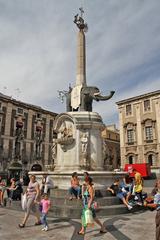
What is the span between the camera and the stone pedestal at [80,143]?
38.0 ft

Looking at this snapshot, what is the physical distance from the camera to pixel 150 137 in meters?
37.2

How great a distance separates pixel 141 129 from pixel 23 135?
2234 cm

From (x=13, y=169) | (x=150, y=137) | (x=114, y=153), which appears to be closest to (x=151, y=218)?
(x=150, y=137)

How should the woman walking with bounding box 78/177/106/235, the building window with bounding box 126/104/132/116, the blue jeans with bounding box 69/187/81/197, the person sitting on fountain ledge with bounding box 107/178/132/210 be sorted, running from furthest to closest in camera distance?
the building window with bounding box 126/104/132/116 → the person sitting on fountain ledge with bounding box 107/178/132/210 → the blue jeans with bounding box 69/187/81/197 → the woman walking with bounding box 78/177/106/235

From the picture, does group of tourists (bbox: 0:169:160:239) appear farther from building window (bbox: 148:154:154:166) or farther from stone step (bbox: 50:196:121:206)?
building window (bbox: 148:154:154:166)

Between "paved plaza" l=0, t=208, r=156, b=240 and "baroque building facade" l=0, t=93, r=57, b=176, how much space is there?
31.0 meters

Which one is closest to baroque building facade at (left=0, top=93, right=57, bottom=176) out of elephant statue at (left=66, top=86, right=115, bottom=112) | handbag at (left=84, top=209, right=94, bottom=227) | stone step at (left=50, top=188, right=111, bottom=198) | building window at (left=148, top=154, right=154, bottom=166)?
building window at (left=148, top=154, right=154, bottom=166)

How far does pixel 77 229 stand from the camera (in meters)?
6.48

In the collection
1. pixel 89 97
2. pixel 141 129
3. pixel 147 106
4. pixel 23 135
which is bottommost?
pixel 89 97

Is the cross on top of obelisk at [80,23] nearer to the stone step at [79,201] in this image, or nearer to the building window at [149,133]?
the stone step at [79,201]

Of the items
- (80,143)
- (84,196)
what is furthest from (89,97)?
(84,196)

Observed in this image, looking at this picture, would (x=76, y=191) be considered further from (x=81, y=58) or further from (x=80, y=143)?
(x=81, y=58)

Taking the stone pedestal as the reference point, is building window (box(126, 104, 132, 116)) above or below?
above

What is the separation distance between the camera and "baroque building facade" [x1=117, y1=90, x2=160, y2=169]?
36406 millimetres
